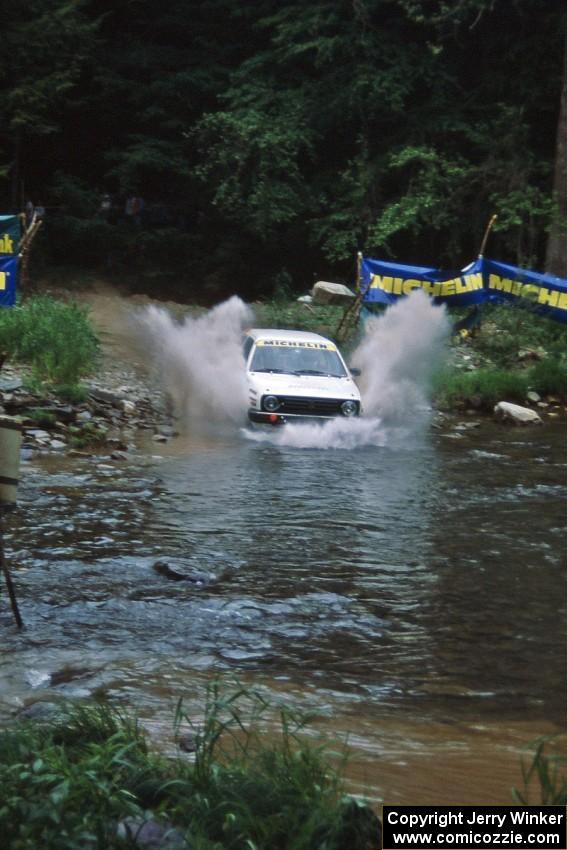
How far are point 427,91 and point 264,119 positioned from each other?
4626mm

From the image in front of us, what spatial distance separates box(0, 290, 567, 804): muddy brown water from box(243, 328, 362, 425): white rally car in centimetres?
179

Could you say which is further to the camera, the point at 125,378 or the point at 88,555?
the point at 125,378

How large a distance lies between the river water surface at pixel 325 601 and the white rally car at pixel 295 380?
181 cm

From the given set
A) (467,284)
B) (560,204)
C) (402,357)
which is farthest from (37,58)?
(402,357)

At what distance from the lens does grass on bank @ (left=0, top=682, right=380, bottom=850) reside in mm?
3920

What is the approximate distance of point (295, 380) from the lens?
16.7 metres

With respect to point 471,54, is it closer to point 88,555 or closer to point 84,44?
point 84,44

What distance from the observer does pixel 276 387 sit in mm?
16328

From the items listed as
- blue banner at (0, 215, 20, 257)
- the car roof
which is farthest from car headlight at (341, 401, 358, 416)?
blue banner at (0, 215, 20, 257)

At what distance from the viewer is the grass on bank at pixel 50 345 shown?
1733 cm

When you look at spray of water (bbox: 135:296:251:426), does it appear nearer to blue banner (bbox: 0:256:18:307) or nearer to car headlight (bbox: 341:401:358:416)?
car headlight (bbox: 341:401:358:416)

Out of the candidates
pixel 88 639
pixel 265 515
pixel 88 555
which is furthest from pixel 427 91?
Result: pixel 88 639

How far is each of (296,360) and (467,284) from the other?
6139 millimetres

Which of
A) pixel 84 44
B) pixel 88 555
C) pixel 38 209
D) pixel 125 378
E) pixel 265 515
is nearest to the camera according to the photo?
pixel 88 555
